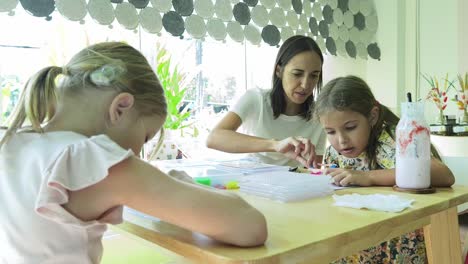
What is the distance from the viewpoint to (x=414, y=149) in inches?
35.3

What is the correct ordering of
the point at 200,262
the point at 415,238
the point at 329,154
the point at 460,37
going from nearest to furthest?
the point at 200,262 → the point at 415,238 → the point at 329,154 → the point at 460,37

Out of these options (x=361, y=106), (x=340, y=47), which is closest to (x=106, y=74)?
(x=361, y=106)

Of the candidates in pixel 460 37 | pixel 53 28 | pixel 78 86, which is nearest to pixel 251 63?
pixel 53 28

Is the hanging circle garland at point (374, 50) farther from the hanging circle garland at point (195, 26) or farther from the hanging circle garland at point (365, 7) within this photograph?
the hanging circle garland at point (195, 26)

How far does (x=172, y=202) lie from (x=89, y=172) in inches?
4.3

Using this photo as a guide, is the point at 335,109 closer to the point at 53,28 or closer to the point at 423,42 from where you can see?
the point at 53,28

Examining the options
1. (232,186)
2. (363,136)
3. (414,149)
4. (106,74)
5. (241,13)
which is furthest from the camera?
(241,13)

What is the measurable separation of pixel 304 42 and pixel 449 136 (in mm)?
1264

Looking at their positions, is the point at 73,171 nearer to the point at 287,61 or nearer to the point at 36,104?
the point at 36,104

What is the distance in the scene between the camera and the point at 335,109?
123cm

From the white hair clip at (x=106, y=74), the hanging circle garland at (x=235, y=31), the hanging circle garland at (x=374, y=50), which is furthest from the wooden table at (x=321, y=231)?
the hanging circle garland at (x=374, y=50)

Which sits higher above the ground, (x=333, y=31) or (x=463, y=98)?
(x=333, y=31)

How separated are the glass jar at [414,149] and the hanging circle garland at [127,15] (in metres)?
1.17

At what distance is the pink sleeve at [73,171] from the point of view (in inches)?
20.7
